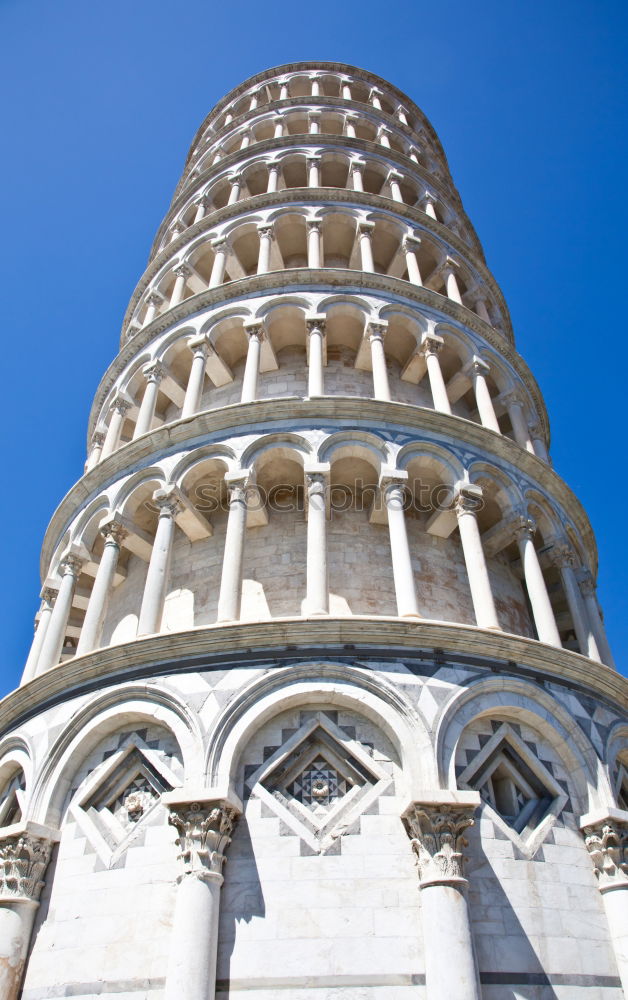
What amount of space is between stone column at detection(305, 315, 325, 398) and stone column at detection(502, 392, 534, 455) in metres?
4.50

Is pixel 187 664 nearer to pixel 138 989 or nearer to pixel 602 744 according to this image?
pixel 138 989

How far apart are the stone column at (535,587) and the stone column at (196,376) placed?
6.16 m

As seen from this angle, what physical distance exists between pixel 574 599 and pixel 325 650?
552 cm

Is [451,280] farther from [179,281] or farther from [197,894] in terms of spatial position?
[197,894]

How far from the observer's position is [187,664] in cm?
983

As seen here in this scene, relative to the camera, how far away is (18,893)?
8.91 metres

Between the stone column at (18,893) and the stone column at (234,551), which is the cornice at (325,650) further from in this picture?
the stone column at (18,893)

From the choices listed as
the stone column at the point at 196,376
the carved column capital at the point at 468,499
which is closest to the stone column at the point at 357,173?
the stone column at the point at 196,376

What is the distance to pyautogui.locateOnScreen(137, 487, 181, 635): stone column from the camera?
10.9 metres

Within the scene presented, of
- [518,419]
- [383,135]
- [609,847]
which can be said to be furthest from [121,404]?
[609,847]

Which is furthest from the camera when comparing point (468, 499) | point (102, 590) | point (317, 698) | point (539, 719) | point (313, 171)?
point (313, 171)

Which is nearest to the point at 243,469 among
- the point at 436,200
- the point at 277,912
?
the point at 277,912

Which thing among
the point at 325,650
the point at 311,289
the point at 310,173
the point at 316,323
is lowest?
the point at 325,650

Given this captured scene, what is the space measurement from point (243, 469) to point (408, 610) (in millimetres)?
3657
